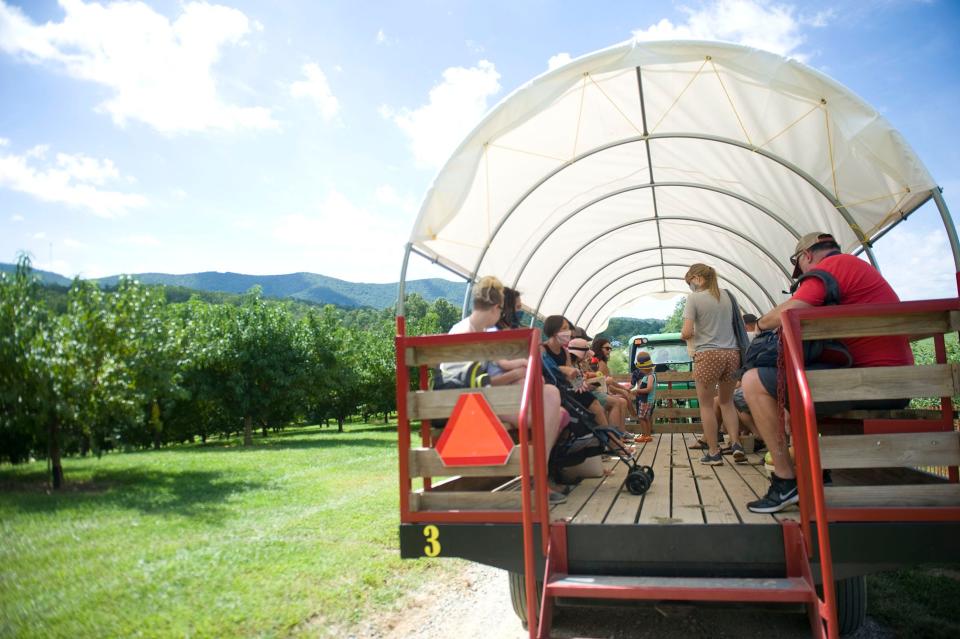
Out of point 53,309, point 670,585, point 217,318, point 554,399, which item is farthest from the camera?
point 217,318

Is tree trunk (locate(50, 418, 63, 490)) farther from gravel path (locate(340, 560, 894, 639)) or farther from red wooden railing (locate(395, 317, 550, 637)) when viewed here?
red wooden railing (locate(395, 317, 550, 637))

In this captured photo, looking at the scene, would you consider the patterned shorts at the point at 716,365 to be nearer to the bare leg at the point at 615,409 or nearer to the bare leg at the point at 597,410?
the bare leg at the point at 597,410

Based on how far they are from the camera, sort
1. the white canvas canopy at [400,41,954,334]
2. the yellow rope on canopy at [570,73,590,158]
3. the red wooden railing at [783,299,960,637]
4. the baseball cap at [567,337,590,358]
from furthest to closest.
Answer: the baseball cap at [567,337,590,358], the yellow rope on canopy at [570,73,590,158], the white canvas canopy at [400,41,954,334], the red wooden railing at [783,299,960,637]

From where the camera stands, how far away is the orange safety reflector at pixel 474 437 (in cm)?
343

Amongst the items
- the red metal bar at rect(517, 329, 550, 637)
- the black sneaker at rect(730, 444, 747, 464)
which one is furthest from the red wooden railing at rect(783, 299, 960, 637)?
the black sneaker at rect(730, 444, 747, 464)

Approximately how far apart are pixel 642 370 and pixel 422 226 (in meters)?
4.79

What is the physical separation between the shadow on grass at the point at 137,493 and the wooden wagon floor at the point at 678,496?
7.80 metres

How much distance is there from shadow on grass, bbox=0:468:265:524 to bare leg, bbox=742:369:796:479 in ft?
30.1

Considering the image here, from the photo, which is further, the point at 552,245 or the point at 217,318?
the point at 217,318

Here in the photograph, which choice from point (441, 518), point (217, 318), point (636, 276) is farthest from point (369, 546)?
point (217, 318)

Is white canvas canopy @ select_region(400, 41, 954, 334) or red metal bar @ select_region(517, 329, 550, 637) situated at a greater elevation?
white canvas canopy @ select_region(400, 41, 954, 334)

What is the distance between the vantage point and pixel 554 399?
4020mm

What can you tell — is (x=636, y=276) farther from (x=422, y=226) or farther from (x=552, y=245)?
(x=422, y=226)

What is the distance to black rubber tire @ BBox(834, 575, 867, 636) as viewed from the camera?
4238mm
